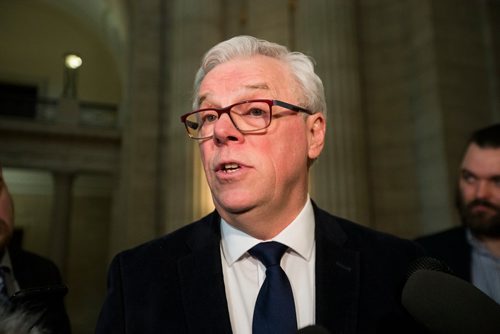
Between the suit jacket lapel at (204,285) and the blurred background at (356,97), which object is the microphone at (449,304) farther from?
the blurred background at (356,97)

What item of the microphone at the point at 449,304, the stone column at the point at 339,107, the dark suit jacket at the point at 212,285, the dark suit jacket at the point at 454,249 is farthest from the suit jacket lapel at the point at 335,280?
the stone column at the point at 339,107

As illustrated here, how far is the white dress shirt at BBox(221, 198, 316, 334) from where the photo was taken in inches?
57.1

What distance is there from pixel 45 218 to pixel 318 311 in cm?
1726

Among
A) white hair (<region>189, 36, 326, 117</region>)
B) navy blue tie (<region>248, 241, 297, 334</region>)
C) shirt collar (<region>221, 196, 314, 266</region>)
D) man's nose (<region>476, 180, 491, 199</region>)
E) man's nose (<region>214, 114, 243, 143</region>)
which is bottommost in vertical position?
navy blue tie (<region>248, 241, 297, 334</region>)

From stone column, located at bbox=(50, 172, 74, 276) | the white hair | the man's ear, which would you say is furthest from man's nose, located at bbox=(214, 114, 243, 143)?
stone column, located at bbox=(50, 172, 74, 276)

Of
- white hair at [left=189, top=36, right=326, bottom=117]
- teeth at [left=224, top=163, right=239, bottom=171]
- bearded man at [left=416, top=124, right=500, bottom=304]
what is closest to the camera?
teeth at [left=224, top=163, right=239, bottom=171]

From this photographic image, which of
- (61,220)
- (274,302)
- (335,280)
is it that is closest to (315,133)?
(335,280)

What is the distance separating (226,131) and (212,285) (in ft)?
1.64

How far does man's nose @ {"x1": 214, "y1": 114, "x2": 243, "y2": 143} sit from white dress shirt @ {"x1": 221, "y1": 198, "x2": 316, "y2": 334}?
12.4 inches

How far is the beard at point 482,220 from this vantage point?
2.69m

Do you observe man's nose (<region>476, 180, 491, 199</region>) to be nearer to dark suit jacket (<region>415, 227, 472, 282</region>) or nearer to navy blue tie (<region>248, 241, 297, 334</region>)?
dark suit jacket (<region>415, 227, 472, 282</region>)

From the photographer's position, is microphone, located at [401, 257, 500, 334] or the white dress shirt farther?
the white dress shirt

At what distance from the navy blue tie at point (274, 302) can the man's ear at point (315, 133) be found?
433 millimetres

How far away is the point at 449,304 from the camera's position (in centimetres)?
95
